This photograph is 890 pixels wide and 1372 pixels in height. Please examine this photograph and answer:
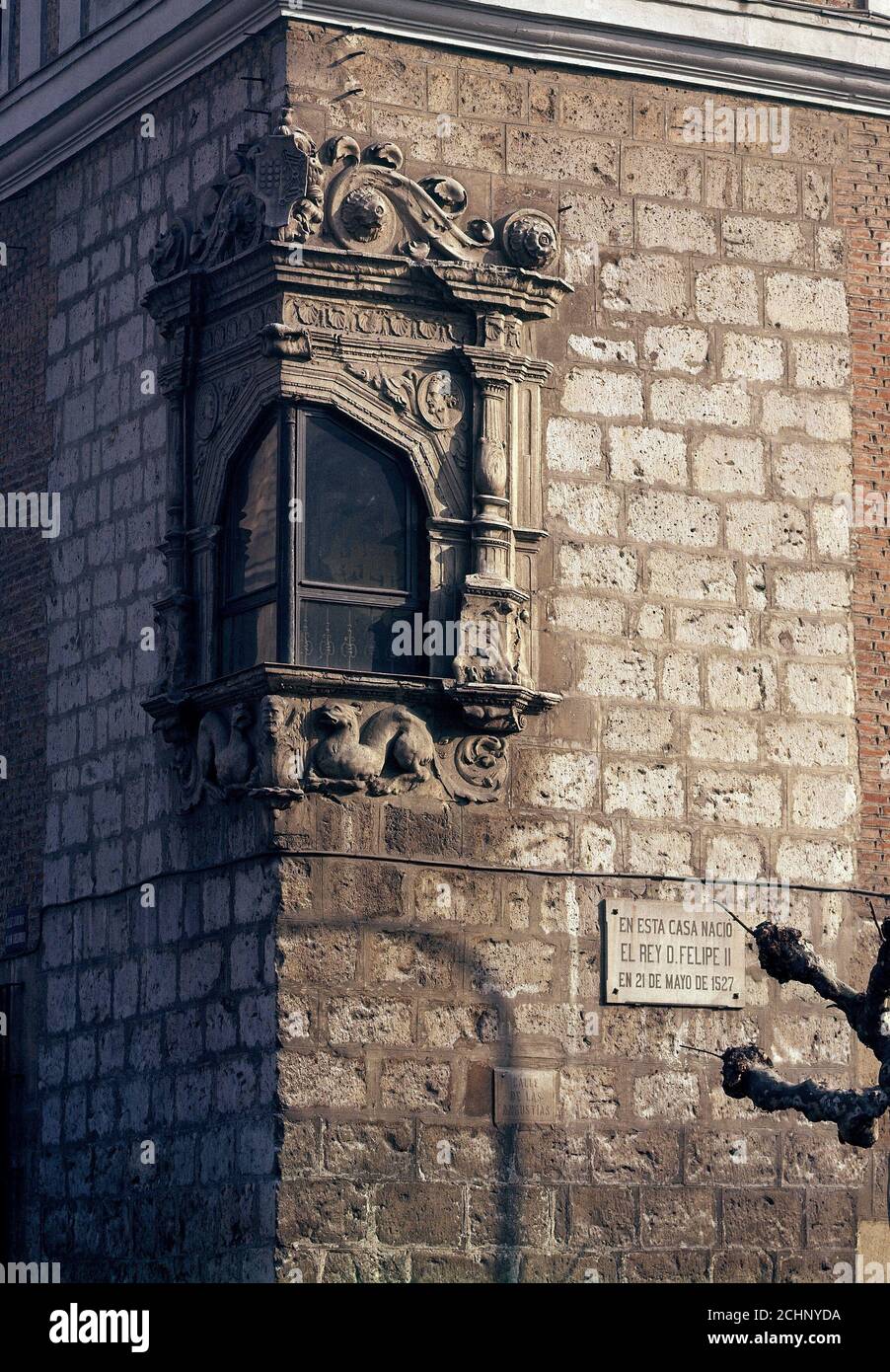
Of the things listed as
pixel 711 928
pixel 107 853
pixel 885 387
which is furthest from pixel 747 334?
pixel 107 853

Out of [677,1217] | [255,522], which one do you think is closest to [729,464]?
[255,522]

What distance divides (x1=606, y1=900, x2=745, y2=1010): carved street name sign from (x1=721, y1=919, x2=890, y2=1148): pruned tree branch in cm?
159

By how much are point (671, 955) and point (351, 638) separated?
2663 millimetres

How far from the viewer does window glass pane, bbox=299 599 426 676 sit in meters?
16.8

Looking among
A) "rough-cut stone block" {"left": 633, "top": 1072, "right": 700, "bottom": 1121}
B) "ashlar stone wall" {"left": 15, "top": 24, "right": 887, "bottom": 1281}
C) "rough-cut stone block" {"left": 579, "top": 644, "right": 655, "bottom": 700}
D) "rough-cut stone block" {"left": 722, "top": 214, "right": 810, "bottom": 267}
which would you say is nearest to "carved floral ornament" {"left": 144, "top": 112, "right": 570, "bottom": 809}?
"ashlar stone wall" {"left": 15, "top": 24, "right": 887, "bottom": 1281}

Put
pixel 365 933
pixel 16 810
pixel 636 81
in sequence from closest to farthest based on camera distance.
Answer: pixel 365 933, pixel 636 81, pixel 16 810

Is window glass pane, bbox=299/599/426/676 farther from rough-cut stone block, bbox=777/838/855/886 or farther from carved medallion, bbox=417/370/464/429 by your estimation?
rough-cut stone block, bbox=777/838/855/886

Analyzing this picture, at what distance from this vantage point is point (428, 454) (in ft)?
56.4

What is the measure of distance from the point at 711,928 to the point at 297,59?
5.59 metres

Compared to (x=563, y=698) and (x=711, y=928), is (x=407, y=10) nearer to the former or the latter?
(x=563, y=698)

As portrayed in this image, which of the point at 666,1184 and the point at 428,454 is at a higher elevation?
the point at 428,454

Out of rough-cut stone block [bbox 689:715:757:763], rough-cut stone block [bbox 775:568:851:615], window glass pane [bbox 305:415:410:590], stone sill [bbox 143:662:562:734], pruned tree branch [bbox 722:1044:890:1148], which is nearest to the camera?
pruned tree branch [bbox 722:1044:890:1148]

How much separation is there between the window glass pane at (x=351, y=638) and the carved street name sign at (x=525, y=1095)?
A: 7.64 ft

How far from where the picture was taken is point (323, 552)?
1694 centimetres
